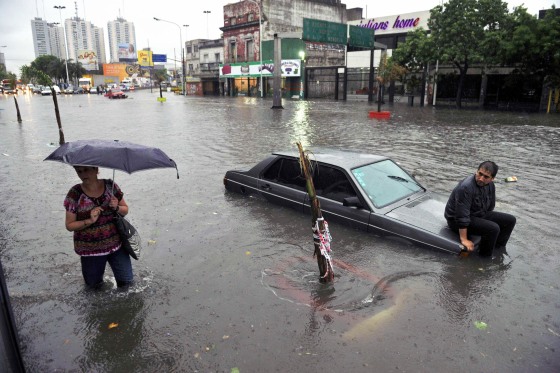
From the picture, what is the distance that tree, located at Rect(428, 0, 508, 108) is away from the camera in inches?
1131

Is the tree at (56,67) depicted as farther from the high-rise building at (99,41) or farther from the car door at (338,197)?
the high-rise building at (99,41)

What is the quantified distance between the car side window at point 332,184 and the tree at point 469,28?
27481mm

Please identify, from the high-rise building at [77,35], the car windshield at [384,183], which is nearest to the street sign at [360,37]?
the car windshield at [384,183]

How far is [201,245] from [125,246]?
1733 millimetres

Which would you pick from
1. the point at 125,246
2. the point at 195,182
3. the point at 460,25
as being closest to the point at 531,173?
the point at 195,182

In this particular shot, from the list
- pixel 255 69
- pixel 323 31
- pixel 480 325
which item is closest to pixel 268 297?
pixel 480 325

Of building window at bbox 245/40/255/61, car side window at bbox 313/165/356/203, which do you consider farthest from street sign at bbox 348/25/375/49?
car side window at bbox 313/165/356/203

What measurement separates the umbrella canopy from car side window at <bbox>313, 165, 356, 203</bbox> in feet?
9.22

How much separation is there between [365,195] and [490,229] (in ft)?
5.32

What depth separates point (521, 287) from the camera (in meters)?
4.55

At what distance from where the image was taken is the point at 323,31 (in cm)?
2947

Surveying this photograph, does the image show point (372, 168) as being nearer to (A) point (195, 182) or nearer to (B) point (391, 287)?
(B) point (391, 287)

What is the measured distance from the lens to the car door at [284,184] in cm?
678

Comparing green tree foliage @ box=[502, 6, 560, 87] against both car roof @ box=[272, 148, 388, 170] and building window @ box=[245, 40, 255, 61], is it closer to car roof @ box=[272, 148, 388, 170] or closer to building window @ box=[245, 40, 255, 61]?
car roof @ box=[272, 148, 388, 170]
